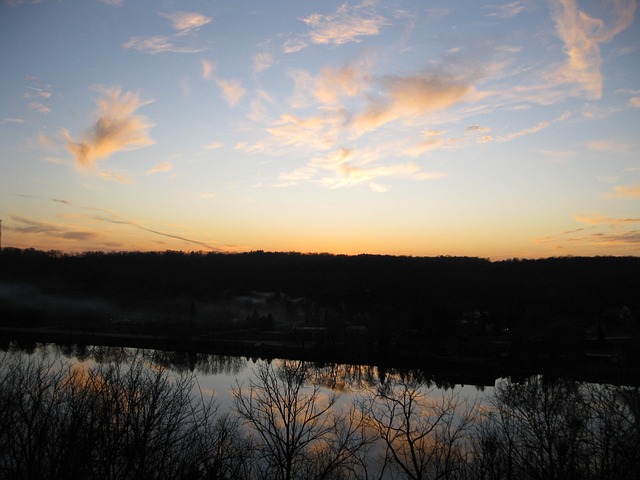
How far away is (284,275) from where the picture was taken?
379ft

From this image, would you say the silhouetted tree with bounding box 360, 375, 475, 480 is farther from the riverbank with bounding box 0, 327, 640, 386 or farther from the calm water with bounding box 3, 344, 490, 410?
the riverbank with bounding box 0, 327, 640, 386

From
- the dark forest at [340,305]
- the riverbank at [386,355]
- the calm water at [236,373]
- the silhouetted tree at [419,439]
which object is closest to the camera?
the silhouetted tree at [419,439]

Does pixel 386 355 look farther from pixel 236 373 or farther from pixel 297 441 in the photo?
pixel 297 441

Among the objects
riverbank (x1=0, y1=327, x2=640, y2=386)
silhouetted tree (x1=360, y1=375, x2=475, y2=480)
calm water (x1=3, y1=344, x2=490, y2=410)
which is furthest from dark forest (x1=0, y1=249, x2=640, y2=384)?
silhouetted tree (x1=360, y1=375, x2=475, y2=480)

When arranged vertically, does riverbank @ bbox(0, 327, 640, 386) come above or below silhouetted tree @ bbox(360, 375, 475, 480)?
below

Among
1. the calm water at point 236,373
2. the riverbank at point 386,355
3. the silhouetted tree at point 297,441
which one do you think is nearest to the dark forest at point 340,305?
the riverbank at point 386,355

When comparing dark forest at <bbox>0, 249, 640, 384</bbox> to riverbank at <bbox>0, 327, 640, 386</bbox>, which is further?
dark forest at <bbox>0, 249, 640, 384</bbox>

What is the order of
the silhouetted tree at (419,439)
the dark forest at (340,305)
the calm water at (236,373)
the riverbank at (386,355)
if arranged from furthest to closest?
the dark forest at (340,305) < the riverbank at (386,355) < the calm water at (236,373) < the silhouetted tree at (419,439)

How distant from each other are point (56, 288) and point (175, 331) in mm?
45151

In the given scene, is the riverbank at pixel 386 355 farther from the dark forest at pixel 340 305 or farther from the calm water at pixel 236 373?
the calm water at pixel 236 373

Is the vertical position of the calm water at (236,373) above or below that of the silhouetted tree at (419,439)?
below

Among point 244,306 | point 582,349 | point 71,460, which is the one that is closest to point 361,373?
point 582,349

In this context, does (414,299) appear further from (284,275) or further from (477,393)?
(477,393)

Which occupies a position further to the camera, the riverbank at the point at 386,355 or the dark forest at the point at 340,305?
the dark forest at the point at 340,305
